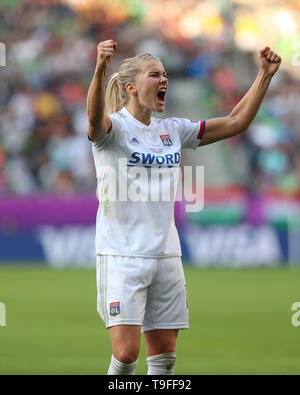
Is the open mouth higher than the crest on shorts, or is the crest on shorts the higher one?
the open mouth

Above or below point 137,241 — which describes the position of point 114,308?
below

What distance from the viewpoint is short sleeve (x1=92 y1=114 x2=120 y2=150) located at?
505cm

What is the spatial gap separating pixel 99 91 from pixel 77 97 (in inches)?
575

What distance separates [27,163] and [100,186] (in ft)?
43.2

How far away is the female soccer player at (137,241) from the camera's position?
5055mm

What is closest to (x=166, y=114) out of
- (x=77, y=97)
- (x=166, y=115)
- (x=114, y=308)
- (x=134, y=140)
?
(x=166, y=115)

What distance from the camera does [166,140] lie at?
5.34 metres

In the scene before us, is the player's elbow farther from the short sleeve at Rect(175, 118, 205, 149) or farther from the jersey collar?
the jersey collar

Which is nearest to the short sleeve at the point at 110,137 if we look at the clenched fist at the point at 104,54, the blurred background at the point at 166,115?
the clenched fist at the point at 104,54

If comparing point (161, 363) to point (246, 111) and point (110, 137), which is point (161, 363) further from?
point (246, 111)

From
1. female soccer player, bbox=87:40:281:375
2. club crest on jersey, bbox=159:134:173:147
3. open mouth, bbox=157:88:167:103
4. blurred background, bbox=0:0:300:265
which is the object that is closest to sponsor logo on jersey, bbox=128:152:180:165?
female soccer player, bbox=87:40:281:375

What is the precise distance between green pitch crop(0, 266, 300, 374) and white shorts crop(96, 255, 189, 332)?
2143mm

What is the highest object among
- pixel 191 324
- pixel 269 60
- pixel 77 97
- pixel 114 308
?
pixel 77 97

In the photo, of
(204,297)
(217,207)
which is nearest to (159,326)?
(204,297)
